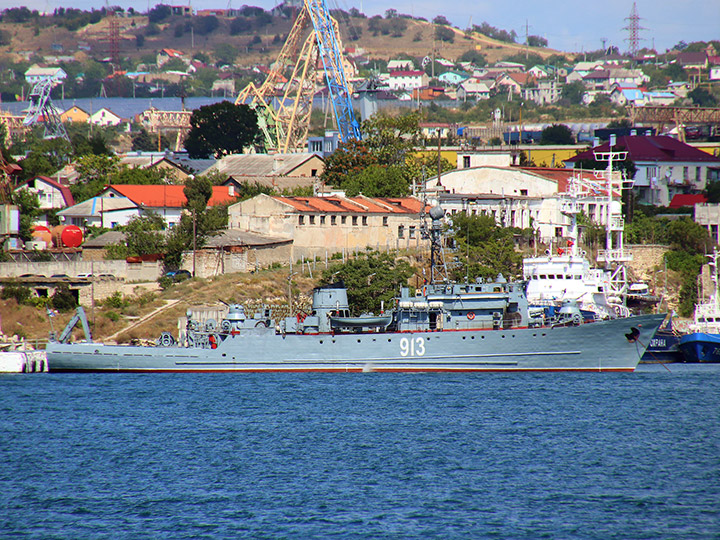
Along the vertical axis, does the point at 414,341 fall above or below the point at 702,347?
above

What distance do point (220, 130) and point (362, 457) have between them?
80.2m

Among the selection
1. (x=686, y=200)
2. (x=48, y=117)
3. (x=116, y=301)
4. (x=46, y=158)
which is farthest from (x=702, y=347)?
(x=48, y=117)

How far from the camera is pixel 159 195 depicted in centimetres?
8062

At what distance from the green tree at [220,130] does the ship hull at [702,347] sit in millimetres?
65249

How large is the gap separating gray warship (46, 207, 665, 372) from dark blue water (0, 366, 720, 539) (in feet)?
3.63

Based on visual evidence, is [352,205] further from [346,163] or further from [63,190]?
[63,190]

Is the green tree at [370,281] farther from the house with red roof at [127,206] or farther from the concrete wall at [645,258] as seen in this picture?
the house with red roof at [127,206]

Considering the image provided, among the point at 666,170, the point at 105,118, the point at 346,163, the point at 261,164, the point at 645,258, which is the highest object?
the point at 105,118

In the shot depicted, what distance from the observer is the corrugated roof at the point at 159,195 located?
79.1 meters

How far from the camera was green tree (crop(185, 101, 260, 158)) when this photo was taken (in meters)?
108

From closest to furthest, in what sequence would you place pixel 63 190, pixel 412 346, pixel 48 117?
pixel 412 346
pixel 63 190
pixel 48 117

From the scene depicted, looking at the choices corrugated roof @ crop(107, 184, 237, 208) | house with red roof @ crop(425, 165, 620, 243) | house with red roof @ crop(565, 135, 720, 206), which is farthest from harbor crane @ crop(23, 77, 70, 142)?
house with red roof @ crop(565, 135, 720, 206)

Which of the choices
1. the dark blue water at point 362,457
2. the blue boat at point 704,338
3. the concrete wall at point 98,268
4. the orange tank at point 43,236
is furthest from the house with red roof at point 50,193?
the blue boat at point 704,338

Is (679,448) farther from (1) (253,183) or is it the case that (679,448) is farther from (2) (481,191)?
(1) (253,183)
